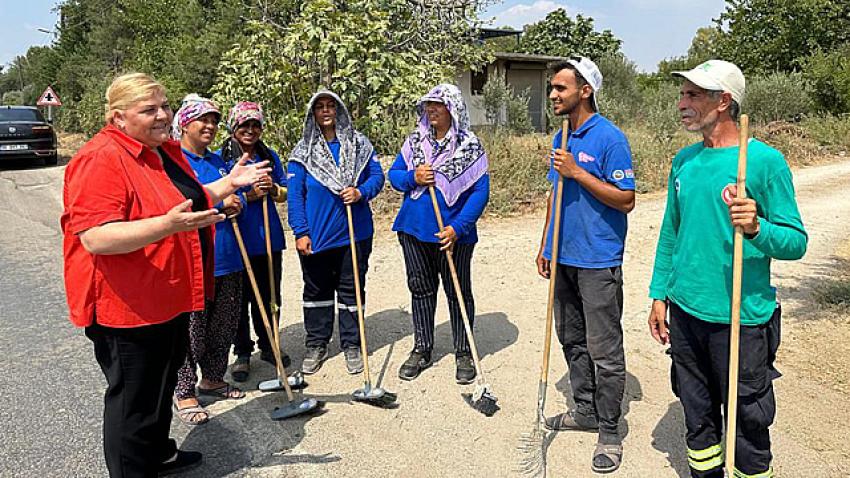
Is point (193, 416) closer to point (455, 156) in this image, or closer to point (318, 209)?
point (318, 209)

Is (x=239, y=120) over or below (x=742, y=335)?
over

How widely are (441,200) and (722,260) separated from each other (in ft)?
6.53

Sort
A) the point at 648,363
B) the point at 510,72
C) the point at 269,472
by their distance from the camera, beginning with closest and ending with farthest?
the point at 269,472 < the point at 648,363 < the point at 510,72

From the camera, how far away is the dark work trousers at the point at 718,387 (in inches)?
102

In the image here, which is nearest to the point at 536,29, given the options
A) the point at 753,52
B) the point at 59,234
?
the point at 753,52

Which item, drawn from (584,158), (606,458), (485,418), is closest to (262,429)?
(485,418)

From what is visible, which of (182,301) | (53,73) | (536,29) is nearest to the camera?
(182,301)

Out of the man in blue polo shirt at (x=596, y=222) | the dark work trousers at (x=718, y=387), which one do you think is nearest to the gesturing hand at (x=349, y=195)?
the man in blue polo shirt at (x=596, y=222)

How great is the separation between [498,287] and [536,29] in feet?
110

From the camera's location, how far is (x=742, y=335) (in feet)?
8.46

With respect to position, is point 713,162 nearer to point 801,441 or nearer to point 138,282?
point 801,441

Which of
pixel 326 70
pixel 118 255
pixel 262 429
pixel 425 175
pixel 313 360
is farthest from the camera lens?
pixel 326 70

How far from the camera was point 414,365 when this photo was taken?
177 inches

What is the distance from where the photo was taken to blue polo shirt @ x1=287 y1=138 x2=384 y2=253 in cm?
443
